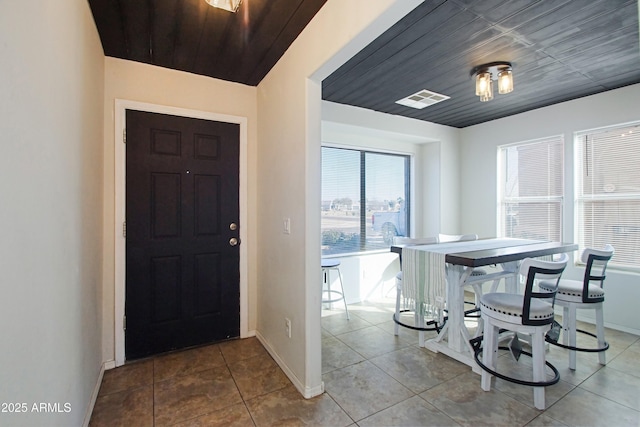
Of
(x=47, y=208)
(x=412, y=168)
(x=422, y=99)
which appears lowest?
(x=47, y=208)

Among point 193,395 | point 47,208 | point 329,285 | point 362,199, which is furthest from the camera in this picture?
point 362,199

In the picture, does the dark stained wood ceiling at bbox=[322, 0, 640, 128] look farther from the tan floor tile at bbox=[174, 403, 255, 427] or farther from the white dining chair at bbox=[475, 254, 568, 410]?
the tan floor tile at bbox=[174, 403, 255, 427]

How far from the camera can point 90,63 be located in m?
1.88

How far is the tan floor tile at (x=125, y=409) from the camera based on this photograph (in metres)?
1.74

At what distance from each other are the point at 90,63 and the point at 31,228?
1.39 metres

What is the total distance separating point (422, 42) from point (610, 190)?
2706mm

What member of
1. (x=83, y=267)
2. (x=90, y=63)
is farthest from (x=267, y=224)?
(x=90, y=63)

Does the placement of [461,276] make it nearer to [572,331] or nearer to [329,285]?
[572,331]

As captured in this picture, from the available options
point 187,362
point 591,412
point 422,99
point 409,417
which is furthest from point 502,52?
point 187,362

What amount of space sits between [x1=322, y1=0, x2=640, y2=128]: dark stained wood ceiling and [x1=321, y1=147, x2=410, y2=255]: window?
832mm

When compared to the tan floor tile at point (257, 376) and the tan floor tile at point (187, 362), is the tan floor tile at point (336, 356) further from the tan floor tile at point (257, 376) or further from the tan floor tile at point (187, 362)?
the tan floor tile at point (187, 362)

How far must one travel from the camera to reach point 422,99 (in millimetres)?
3330

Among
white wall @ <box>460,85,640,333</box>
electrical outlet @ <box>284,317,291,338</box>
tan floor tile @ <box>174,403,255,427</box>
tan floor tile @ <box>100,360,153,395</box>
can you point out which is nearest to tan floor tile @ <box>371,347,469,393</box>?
electrical outlet @ <box>284,317,291,338</box>

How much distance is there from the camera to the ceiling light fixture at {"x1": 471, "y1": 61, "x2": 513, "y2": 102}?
250cm
